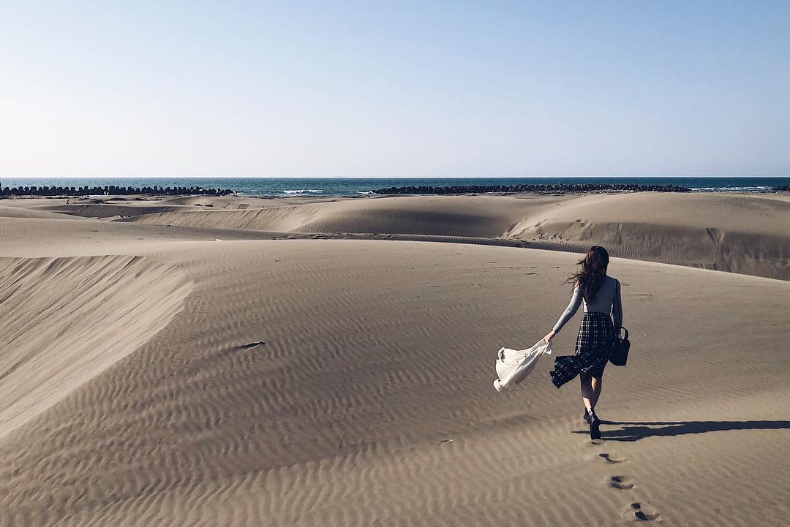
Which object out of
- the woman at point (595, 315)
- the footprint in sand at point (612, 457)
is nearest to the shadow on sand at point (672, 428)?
the woman at point (595, 315)

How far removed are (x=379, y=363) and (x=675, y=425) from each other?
3.45m

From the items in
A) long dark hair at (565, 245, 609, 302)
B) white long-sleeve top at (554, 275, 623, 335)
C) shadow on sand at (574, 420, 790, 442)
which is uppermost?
long dark hair at (565, 245, 609, 302)

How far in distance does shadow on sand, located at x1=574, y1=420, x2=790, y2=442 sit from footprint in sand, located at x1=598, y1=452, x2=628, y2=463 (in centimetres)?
41

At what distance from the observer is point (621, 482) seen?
496 cm

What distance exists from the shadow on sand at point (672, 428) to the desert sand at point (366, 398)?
3 cm

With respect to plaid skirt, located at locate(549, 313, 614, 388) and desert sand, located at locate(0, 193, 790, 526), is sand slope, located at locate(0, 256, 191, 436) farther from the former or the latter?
plaid skirt, located at locate(549, 313, 614, 388)

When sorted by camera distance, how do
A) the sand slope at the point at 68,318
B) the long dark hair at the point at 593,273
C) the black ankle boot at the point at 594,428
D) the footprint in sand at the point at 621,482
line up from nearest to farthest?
1. the footprint in sand at the point at 621,482
2. the long dark hair at the point at 593,273
3. the black ankle boot at the point at 594,428
4. the sand slope at the point at 68,318

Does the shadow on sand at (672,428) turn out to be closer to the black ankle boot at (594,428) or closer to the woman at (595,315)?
the black ankle boot at (594,428)

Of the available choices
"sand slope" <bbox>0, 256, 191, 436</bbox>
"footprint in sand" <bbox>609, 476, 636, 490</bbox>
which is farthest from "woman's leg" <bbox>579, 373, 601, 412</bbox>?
"sand slope" <bbox>0, 256, 191, 436</bbox>

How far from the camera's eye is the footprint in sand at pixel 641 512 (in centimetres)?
444

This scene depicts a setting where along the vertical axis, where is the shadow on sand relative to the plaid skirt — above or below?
below

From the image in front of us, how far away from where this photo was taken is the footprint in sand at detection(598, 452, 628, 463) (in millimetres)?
5398

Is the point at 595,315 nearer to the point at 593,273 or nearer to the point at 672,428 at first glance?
the point at 593,273

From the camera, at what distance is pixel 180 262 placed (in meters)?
13.1
